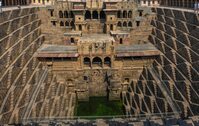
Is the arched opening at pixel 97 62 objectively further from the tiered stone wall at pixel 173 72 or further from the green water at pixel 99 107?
the tiered stone wall at pixel 173 72

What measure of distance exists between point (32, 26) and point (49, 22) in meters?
8.11

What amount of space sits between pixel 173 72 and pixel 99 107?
601 inches

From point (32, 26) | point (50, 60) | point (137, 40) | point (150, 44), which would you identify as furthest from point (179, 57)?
point (32, 26)

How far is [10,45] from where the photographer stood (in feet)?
142

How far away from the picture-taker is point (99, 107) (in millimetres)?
48844

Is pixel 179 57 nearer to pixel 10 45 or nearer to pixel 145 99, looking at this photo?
pixel 145 99

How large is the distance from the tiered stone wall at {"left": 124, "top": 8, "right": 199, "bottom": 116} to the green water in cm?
Result: 293

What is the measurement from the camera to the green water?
46.8 meters

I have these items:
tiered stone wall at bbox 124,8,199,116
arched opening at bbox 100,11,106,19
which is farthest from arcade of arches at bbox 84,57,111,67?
arched opening at bbox 100,11,106,19

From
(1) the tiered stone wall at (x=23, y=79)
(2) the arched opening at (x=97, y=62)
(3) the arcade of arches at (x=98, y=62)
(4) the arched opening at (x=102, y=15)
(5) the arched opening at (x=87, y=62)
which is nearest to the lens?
(1) the tiered stone wall at (x=23, y=79)

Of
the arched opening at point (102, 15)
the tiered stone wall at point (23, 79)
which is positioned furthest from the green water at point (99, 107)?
the arched opening at point (102, 15)

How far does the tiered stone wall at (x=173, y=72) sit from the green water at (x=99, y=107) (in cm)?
293

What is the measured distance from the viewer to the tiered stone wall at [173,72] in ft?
119

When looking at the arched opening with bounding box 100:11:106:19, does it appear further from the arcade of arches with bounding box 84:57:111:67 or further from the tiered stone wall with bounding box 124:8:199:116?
the arcade of arches with bounding box 84:57:111:67
